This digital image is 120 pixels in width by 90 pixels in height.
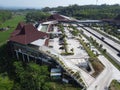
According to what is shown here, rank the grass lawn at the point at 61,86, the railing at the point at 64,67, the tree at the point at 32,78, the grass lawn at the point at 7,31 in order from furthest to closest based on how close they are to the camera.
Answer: the grass lawn at the point at 7,31
the railing at the point at 64,67
the tree at the point at 32,78
the grass lawn at the point at 61,86

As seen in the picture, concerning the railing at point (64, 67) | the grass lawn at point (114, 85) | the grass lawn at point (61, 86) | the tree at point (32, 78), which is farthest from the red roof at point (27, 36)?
the grass lawn at point (114, 85)

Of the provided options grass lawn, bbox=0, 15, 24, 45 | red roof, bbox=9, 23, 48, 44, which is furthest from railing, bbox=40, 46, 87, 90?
grass lawn, bbox=0, 15, 24, 45

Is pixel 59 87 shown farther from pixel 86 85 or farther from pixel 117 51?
A: pixel 117 51

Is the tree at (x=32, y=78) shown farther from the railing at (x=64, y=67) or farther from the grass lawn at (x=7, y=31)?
the grass lawn at (x=7, y=31)

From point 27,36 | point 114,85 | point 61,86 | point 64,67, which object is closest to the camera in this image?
point 114,85

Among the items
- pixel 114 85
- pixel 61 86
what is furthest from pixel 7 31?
pixel 114 85

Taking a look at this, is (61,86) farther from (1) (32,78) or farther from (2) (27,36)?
(2) (27,36)

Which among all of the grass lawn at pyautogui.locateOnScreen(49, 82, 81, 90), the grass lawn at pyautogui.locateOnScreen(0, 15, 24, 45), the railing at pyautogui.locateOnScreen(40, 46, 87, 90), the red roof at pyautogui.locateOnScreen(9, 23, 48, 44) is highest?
the red roof at pyautogui.locateOnScreen(9, 23, 48, 44)

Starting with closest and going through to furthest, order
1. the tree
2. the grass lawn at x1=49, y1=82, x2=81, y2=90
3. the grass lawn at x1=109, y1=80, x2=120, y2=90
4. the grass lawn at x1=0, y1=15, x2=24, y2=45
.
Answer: the grass lawn at x1=109, y1=80, x2=120, y2=90, the grass lawn at x1=49, y1=82, x2=81, y2=90, the tree, the grass lawn at x1=0, y1=15, x2=24, y2=45

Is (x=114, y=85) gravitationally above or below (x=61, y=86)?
above

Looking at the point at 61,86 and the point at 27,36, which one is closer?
the point at 61,86

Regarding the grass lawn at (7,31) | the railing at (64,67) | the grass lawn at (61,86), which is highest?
the railing at (64,67)

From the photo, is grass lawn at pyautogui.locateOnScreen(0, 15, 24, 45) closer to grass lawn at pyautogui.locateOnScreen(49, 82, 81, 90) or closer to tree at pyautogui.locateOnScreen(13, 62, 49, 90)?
tree at pyautogui.locateOnScreen(13, 62, 49, 90)
